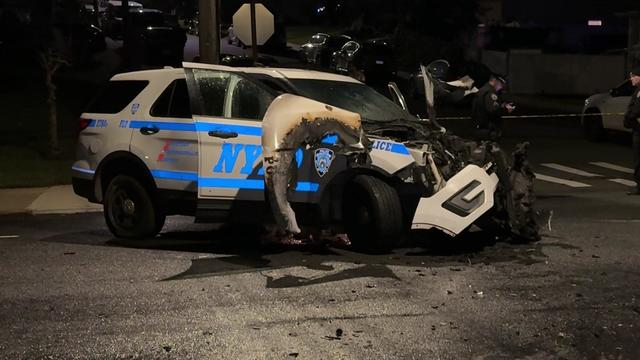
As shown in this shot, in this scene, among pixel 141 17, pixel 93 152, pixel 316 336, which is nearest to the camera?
pixel 316 336

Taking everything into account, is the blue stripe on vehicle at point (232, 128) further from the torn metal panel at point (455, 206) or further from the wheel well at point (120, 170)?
the torn metal panel at point (455, 206)

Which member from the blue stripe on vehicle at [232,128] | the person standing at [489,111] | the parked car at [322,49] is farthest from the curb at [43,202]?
the parked car at [322,49]

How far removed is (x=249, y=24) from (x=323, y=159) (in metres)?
7.52

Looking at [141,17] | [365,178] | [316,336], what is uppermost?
[141,17]

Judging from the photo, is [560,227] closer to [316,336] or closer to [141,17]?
[316,336]

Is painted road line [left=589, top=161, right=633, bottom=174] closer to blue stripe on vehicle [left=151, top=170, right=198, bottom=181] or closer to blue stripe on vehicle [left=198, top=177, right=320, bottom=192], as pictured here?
blue stripe on vehicle [left=198, top=177, right=320, bottom=192]

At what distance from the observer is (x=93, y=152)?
934 centimetres

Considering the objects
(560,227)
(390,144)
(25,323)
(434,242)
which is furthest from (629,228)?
(25,323)

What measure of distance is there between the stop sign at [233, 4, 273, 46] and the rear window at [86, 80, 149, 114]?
5.68m

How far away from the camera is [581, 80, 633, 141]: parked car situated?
1853cm

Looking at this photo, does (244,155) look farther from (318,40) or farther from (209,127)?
(318,40)

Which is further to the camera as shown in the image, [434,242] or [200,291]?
[434,242]

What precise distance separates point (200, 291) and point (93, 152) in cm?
303

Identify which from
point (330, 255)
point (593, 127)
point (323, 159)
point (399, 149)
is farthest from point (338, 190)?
point (593, 127)
